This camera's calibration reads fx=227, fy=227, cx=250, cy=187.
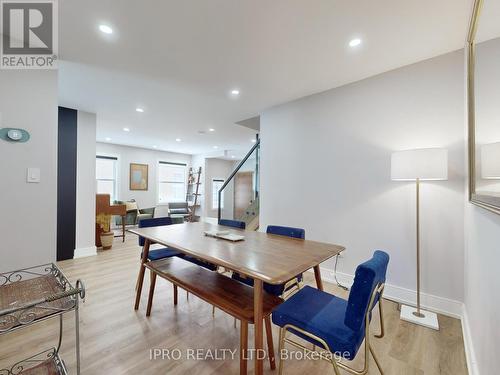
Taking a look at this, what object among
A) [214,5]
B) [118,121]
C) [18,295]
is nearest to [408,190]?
[214,5]

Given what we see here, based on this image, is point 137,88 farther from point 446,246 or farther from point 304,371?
point 446,246

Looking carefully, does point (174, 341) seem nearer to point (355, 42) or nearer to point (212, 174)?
point (355, 42)

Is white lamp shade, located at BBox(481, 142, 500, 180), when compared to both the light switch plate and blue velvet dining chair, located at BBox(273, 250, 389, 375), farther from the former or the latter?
the light switch plate

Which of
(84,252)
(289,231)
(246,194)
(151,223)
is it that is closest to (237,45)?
(289,231)

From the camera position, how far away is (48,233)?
7.49ft

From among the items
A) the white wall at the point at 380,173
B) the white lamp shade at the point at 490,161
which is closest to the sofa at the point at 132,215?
the white wall at the point at 380,173

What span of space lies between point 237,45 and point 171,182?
707 centimetres

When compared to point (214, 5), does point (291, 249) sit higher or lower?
lower

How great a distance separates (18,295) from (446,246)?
11.2 ft

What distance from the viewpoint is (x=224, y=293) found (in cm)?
165

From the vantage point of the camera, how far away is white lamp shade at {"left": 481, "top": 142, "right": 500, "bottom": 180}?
93cm

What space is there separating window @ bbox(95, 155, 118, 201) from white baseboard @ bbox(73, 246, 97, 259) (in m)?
3.01

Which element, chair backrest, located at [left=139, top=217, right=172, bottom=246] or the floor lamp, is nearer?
the floor lamp

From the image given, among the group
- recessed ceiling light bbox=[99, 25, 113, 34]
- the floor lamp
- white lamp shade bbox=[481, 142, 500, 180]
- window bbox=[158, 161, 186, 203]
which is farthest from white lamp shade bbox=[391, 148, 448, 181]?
window bbox=[158, 161, 186, 203]
